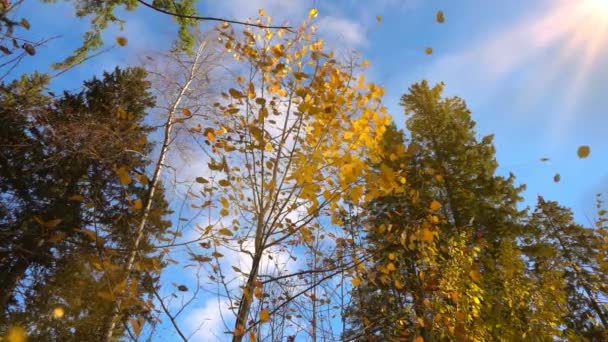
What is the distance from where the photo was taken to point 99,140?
187 inches

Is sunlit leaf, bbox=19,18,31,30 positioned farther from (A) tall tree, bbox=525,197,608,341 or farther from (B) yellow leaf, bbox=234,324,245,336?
(A) tall tree, bbox=525,197,608,341

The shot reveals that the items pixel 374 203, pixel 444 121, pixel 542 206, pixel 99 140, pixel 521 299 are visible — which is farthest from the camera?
pixel 542 206

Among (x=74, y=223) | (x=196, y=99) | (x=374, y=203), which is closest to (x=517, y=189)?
(x=374, y=203)

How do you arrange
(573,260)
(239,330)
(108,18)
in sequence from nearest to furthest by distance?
(239,330) < (108,18) < (573,260)

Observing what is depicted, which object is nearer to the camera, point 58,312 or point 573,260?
point 58,312

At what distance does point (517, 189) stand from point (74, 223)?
1469cm

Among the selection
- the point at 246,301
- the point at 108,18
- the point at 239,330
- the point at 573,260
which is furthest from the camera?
the point at 573,260

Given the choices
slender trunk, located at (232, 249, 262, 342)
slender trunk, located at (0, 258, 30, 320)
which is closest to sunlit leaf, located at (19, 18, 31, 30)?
slender trunk, located at (232, 249, 262, 342)

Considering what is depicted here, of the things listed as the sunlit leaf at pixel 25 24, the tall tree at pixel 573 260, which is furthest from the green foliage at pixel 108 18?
the tall tree at pixel 573 260

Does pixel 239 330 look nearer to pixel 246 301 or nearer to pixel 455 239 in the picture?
pixel 246 301

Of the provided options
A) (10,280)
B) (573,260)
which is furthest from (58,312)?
(573,260)

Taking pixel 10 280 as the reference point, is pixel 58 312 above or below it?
below

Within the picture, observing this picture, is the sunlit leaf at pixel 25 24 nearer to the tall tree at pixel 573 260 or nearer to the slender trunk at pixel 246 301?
the slender trunk at pixel 246 301

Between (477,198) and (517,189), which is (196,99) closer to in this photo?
(477,198)
